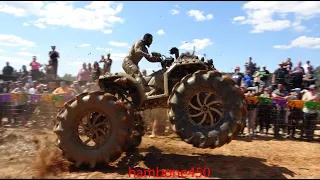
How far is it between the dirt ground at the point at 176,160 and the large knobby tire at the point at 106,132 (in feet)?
0.86

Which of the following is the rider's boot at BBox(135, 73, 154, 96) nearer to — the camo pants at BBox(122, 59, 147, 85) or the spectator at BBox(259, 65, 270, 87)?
the camo pants at BBox(122, 59, 147, 85)

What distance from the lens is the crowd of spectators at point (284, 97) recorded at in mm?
10422

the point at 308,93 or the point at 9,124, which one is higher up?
the point at 308,93

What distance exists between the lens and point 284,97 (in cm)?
1096

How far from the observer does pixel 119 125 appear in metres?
6.02

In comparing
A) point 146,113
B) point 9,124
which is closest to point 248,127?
point 146,113

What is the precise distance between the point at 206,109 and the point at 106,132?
1949 mm

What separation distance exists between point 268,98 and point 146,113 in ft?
13.2

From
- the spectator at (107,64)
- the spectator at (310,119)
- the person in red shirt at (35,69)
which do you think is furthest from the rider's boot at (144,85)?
the person in red shirt at (35,69)

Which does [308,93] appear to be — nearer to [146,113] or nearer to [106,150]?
[146,113]

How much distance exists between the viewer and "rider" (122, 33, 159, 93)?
7.14 m

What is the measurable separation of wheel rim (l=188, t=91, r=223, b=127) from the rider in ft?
4.77

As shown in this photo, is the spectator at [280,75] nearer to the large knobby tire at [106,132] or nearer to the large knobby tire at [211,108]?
the large knobby tire at [211,108]

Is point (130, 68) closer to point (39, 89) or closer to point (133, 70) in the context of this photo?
point (133, 70)
